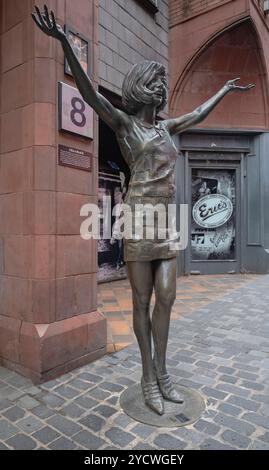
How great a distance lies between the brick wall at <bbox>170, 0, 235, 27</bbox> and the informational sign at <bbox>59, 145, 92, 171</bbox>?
6.13m

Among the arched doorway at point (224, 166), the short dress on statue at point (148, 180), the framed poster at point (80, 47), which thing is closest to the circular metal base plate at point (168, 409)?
the short dress on statue at point (148, 180)

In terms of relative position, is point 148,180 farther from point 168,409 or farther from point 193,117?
point 168,409

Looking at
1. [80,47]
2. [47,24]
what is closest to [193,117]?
[47,24]

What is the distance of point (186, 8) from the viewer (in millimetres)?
8008

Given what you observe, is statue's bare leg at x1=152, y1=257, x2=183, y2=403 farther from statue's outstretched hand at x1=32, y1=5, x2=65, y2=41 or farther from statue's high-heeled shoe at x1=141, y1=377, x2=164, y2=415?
statue's outstretched hand at x1=32, y1=5, x2=65, y2=41

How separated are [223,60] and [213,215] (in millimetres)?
3480

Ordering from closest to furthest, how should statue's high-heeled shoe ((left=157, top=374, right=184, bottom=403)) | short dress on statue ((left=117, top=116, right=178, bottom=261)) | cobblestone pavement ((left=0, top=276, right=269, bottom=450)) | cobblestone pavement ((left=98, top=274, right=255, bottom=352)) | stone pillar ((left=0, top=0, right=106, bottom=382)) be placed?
cobblestone pavement ((left=0, top=276, right=269, bottom=450)), short dress on statue ((left=117, top=116, right=178, bottom=261)), statue's high-heeled shoe ((left=157, top=374, right=184, bottom=403)), stone pillar ((left=0, top=0, right=106, bottom=382)), cobblestone pavement ((left=98, top=274, right=255, bottom=352))

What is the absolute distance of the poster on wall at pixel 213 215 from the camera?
8.76 meters

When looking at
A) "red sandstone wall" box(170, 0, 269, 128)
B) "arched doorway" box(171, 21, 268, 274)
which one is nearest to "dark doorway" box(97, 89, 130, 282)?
"arched doorway" box(171, 21, 268, 274)

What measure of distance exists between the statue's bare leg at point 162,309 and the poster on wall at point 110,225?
5.03m

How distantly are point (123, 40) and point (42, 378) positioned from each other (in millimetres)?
5859

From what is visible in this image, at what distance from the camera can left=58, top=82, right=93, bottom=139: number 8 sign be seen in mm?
3172

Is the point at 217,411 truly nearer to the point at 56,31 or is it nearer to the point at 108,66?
the point at 56,31

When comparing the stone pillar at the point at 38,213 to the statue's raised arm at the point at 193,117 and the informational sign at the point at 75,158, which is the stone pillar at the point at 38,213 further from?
the statue's raised arm at the point at 193,117
